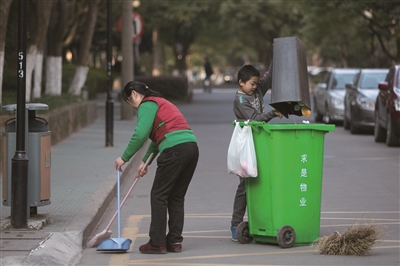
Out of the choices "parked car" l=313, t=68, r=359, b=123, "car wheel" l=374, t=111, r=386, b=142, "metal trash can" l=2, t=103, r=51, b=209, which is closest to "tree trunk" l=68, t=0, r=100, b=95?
"parked car" l=313, t=68, r=359, b=123

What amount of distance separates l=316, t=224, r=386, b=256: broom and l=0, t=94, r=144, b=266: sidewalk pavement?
82.6 inches

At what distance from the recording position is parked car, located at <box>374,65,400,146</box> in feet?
56.6

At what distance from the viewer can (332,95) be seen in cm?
2339

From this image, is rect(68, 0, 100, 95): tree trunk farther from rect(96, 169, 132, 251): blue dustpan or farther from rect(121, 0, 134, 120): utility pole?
rect(96, 169, 132, 251): blue dustpan

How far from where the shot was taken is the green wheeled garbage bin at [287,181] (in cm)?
771

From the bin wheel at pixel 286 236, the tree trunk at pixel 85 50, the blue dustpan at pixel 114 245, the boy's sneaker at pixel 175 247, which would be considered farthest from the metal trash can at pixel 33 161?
the tree trunk at pixel 85 50

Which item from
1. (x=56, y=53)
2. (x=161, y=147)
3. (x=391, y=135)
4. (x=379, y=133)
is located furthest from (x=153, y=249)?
(x=56, y=53)

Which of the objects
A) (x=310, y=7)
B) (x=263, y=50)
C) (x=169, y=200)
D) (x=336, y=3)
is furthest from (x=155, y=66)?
(x=169, y=200)

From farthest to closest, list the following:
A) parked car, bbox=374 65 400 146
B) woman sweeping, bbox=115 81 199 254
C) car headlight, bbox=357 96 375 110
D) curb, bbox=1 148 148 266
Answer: car headlight, bbox=357 96 375 110 → parked car, bbox=374 65 400 146 → woman sweeping, bbox=115 81 199 254 → curb, bbox=1 148 148 266

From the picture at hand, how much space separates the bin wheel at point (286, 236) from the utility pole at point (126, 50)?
1618cm

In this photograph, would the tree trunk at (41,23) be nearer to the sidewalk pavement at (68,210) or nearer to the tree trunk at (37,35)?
the tree trunk at (37,35)

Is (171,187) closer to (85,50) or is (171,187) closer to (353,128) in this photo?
(353,128)

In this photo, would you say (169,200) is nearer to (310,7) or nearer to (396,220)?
(396,220)

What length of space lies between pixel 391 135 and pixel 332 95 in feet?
19.5
